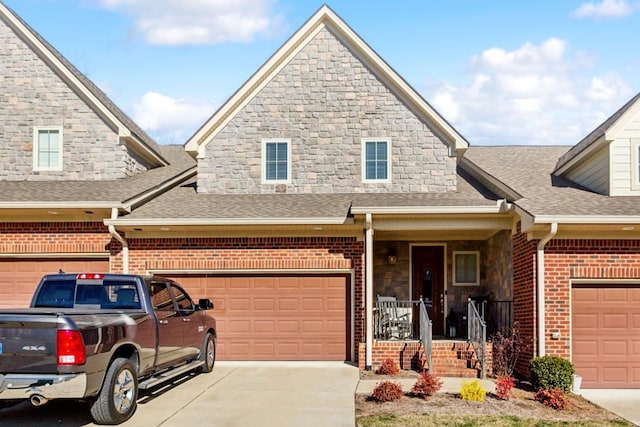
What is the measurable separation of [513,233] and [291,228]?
183 inches

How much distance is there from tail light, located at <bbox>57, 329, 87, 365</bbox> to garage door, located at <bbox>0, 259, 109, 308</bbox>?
759 cm

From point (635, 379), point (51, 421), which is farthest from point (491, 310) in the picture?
point (51, 421)

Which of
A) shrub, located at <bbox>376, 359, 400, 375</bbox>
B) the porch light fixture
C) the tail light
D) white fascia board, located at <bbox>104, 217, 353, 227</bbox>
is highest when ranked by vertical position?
white fascia board, located at <bbox>104, 217, 353, 227</bbox>

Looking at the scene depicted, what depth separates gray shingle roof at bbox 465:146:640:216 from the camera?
43.3 ft

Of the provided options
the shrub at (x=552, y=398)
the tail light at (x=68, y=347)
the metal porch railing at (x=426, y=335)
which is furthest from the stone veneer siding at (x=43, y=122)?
the shrub at (x=552, y=398)

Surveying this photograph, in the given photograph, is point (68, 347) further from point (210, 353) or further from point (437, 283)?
point (437, 283)

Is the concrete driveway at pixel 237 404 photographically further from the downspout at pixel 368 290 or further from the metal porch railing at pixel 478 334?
the metal porch railing at pixel 478 334

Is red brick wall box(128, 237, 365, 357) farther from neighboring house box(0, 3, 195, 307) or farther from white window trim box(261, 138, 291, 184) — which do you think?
white window trim box(261, 138, 291, 184)

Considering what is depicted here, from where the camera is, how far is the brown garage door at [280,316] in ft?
50.8

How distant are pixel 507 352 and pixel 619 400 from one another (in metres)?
2.17

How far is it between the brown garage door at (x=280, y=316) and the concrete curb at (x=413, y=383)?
226 centimetres

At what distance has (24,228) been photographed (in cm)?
1540

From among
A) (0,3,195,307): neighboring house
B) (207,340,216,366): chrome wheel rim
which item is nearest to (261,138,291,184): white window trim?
(0,3,195,307): neighboring house

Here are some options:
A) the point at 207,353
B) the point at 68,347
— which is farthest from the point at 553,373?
the point at 68,347
